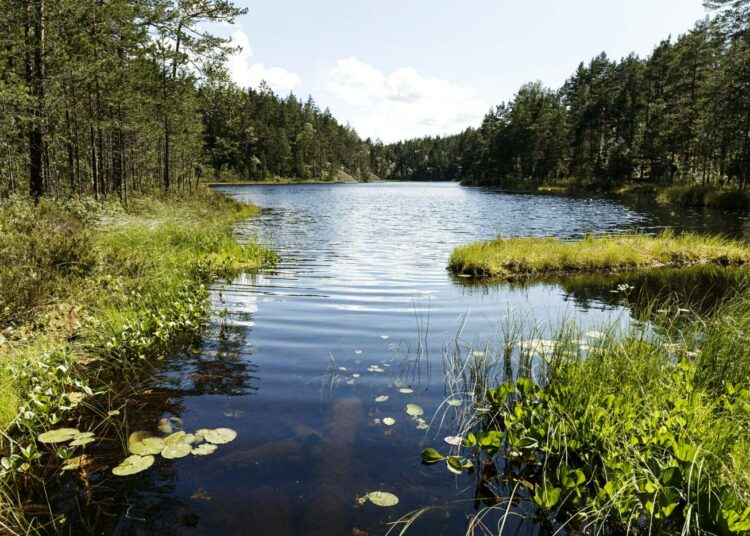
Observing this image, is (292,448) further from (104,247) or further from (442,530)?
(104,247)

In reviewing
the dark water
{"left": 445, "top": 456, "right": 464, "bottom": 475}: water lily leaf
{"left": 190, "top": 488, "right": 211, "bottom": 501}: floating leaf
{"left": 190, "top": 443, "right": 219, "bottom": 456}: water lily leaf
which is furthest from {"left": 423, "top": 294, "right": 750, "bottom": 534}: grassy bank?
{"left": 190, "top": 443, "right": 219, "bottom": 456}: water lily leaf

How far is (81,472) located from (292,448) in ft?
6.21

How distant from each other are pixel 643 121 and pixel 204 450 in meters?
82.9

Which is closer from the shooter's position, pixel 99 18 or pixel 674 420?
pixel 674 420

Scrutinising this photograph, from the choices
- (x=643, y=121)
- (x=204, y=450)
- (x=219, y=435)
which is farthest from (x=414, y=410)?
(x=643, y=121)

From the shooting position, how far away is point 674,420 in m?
3.80

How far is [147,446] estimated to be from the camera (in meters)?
4.46

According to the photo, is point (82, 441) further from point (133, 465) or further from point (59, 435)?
point (133, 465)

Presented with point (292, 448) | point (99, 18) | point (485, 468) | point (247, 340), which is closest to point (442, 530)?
point (485, 468)

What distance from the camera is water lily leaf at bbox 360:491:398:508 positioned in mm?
3820

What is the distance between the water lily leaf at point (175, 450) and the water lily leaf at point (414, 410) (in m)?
2.43

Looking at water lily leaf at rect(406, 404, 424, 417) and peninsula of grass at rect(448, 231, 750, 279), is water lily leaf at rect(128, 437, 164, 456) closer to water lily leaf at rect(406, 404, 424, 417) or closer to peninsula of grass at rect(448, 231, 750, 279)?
water lily leaf at rect(406, 404, 424, 417)

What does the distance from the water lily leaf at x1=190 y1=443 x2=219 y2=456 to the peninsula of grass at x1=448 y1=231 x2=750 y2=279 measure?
37.8 feet

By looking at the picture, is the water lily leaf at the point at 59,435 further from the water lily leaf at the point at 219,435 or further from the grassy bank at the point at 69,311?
the water lily leaf at the point at 219,435
